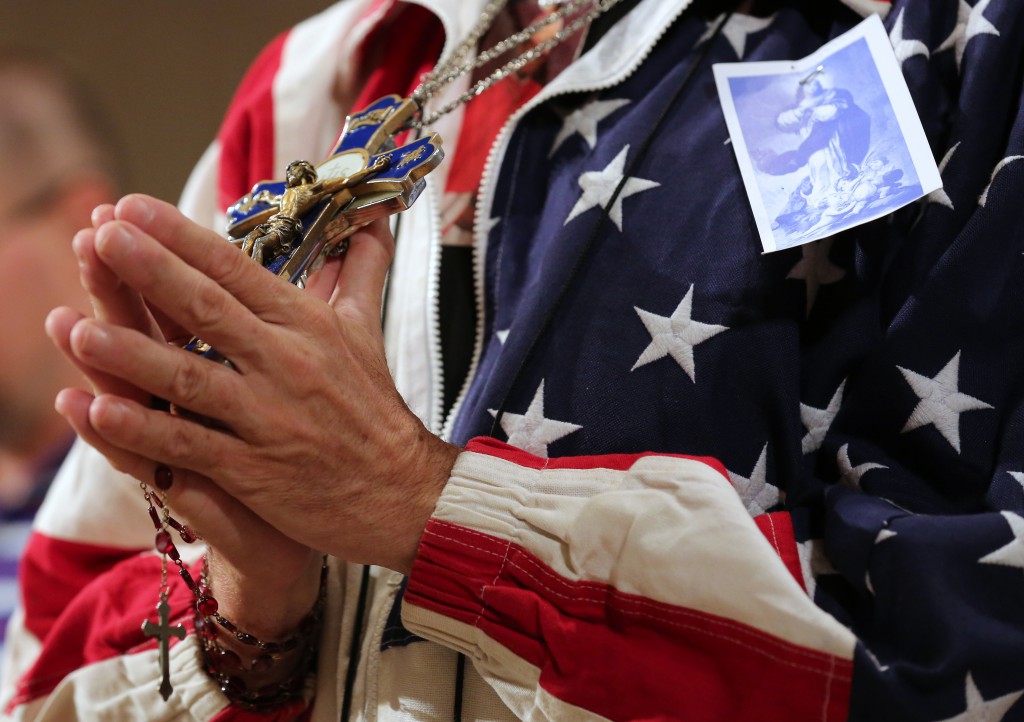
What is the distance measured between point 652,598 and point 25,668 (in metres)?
0.67

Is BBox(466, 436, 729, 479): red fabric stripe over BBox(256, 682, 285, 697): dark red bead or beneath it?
over

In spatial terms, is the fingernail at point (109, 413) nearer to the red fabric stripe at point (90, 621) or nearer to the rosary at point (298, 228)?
the rosary at point (298, 228)

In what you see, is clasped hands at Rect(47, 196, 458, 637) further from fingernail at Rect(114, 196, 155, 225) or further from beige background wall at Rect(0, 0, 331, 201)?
beige background wall at Rect(0, 0, 331, 201)

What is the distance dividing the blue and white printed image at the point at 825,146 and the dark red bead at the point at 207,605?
1.41 ft

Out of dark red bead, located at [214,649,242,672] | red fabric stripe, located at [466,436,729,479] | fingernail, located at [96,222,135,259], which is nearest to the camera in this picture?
fingernail, located at [96,222,135,259]

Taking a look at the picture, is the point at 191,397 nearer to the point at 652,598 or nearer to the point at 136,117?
the point at 652,598

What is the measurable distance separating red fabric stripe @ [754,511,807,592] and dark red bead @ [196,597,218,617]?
34 centimetres

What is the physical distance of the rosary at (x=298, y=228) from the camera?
0.51 metres

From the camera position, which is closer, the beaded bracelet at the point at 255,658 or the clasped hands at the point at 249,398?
the clasped hands at the point at 249,398

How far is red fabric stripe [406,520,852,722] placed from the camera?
1.37 feet

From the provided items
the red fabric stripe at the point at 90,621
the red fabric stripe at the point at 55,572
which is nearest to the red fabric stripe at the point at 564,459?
the red fabric stripe at the point at 90,621

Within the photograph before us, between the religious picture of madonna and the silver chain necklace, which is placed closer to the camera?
the religious picture of madonna

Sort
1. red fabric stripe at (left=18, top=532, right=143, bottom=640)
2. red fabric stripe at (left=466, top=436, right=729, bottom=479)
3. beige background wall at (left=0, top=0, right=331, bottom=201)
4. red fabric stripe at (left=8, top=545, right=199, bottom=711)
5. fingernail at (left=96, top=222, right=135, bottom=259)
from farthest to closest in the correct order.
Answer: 1. beige background wall at (left=0, top=0, right=331, bottom=201)
2. red fabric stripe at (left=18, top=532, right=143, bottom=640)
3. red fabric stripe at (left=8, top=545, right=199, bottom=711)
4. red fabric stripe at (left=466, top=436, right=729, bottom=479)
5. fingernail at (left=96, top=222, right=135, bottom=259)

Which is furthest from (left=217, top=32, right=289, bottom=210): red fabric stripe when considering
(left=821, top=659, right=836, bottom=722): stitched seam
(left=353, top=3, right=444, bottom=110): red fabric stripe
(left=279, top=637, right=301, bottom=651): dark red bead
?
(left=821, top=659, right=836, bottom=722): stitched seam
